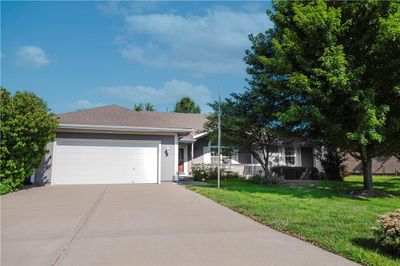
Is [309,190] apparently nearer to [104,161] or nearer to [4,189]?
[104,161]

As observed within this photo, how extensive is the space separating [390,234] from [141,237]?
4.18 m

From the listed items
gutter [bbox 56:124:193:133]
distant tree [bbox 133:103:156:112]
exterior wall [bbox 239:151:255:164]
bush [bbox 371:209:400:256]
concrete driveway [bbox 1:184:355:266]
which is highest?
distant tree [bbox 133:103:156:112]

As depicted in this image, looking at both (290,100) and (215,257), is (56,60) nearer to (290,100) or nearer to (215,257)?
(290,100)

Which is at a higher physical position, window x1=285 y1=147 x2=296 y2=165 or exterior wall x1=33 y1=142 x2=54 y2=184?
window x1=285 y1=147 x2=296 y2=165

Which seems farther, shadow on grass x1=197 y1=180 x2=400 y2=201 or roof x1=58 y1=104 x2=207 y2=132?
roof x1=58 y1=104 x2=207 y2=132

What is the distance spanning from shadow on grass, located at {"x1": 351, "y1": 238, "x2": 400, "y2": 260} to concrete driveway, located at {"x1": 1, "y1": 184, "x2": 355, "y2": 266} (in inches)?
27.7

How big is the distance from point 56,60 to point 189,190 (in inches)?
446

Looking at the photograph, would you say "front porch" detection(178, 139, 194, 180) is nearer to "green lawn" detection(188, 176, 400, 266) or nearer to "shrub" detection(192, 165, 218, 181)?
"shrub" detection(192, 165, 218, 181)

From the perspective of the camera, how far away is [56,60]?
757 inches

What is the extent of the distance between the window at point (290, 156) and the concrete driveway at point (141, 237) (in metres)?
16.6

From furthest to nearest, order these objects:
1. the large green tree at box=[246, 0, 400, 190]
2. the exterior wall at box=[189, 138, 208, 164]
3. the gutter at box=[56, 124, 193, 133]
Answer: the exterior wall at box=[189, 138, 208, 164] → the gutter at box=[56, 124, 193, 133] → the large green tree at box=[246, 0, 400, 190]

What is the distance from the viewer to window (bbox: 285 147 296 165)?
25.9 meters

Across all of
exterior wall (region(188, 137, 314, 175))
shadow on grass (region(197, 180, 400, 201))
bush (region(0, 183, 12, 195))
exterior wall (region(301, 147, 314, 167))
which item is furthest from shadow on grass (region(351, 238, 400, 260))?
exterior wall (region(301, 147, 314, 167))

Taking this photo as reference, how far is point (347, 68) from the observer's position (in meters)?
11.9
